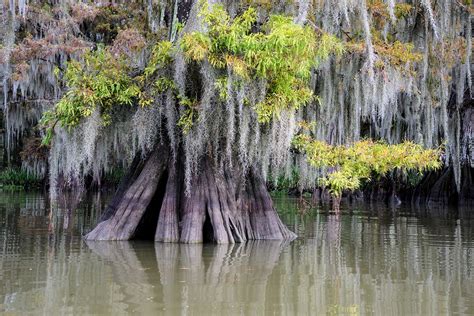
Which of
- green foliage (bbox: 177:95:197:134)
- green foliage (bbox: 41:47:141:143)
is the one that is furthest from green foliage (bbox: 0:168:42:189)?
green foliage (bbox: 177:95:197:134)

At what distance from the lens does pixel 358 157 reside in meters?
8.54

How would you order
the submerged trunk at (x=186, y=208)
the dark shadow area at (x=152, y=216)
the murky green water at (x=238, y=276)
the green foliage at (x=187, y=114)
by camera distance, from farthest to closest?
the dark shadow area at (x=152, y=216) < the submerged trunk at (x=186, y=208) < the green foliage at (x=187, y=114) < the murky green water at (x=238, y=276)

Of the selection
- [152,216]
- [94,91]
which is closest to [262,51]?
[94,91]

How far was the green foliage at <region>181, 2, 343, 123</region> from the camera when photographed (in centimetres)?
719

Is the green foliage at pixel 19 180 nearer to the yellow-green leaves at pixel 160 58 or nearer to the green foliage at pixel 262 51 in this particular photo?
the yellow-green leaves at pixel 160 58

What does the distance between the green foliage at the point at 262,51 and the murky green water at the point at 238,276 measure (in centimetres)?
188

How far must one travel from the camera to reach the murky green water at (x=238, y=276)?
4453 mm

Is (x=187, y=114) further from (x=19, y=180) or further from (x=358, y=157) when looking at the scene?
(x=19, y=180)

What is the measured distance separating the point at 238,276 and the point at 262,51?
2796mm

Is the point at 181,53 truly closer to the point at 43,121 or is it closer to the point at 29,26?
the point at 43,121

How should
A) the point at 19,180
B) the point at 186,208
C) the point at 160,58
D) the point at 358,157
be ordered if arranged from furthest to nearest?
the point at 19,180 → the point at 358,157 → the point at 186,208 → the point at 160,58

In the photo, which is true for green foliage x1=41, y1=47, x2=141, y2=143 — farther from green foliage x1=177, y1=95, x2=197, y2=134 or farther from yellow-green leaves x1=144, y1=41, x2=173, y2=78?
green foliage x1=177, y1=95, x2=197, y2=134

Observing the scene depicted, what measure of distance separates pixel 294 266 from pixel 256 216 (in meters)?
2.64

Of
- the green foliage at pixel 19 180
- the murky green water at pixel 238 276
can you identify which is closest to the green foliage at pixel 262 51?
the murky green water at pixel 238 276
